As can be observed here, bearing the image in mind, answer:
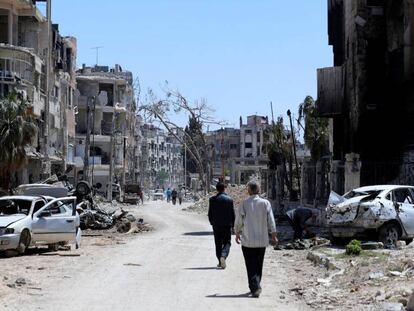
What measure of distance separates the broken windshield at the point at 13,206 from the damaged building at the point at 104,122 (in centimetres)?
6532

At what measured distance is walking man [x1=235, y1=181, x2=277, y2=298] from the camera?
41.3 ft

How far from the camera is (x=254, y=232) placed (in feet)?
41.4

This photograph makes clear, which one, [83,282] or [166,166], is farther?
[166,166]

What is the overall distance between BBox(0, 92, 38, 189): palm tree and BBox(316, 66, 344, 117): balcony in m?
16.4

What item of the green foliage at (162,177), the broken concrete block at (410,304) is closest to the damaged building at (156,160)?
the green foliage at (162,177)

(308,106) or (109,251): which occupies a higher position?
(308,106)

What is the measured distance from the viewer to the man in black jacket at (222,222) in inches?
667

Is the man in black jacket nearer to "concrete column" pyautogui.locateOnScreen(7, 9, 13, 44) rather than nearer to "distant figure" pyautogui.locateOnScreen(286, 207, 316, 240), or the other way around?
"distant figure" pyautogui.locateOnScreen(286, 207, 316, 240)

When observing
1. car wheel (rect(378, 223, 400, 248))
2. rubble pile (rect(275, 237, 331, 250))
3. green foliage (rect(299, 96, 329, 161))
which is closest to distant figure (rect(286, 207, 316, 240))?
rubble pile (rect(275, 237, 331, 250))

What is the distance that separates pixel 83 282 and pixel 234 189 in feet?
180

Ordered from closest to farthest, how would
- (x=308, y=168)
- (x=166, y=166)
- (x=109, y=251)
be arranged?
(x=109, y=251), (x=308, y=168), (x=166, y=166)

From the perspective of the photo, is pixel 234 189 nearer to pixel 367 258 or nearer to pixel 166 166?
pixel 367 258

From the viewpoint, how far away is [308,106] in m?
57.8

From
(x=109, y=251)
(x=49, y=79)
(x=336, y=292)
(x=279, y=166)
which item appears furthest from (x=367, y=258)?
(x=49, y=79)
